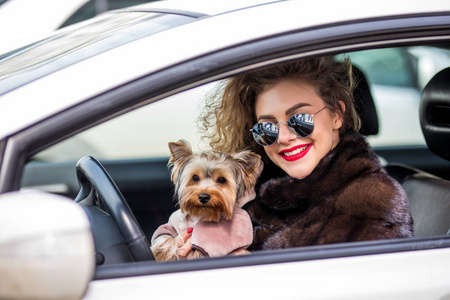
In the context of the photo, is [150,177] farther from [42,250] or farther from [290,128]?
[42,250]

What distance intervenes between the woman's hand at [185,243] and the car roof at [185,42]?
2.32ft

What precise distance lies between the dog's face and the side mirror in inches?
30.8

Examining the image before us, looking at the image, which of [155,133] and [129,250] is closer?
[129,250]

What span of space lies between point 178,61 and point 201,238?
711mm

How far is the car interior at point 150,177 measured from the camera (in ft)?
5.45

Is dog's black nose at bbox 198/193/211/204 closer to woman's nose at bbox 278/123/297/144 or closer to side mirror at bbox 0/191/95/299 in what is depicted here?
woman's nose at bbox 278/123/297/144

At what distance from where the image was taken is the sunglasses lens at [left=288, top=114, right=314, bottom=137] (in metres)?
1.97

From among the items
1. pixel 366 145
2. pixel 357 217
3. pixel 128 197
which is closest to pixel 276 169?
pixel 366 145

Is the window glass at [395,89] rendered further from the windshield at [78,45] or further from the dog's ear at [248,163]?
the windshield at [78,45]

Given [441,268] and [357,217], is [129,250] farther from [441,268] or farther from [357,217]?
[441,268]

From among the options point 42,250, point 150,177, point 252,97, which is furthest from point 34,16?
point 42,250

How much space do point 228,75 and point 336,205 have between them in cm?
63

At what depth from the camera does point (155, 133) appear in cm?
562

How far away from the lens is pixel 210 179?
2.05 meters
